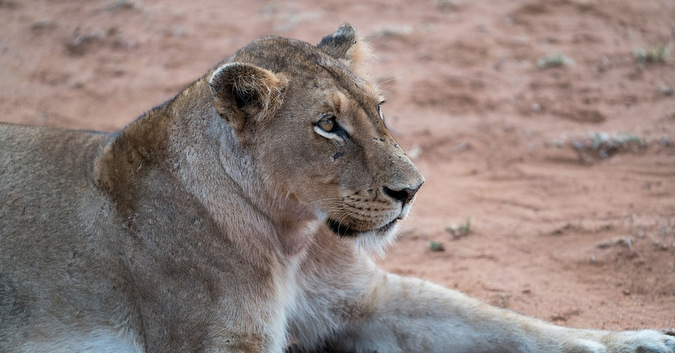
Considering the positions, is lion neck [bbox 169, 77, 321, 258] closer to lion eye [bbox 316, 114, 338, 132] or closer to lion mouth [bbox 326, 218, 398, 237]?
Answer: lion mouth [bbox 326, 218, 398, 237]

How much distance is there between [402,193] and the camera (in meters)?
3.54

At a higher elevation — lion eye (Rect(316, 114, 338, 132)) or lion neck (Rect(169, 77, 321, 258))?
lion eye (Rect(316, 114, 338, 132))

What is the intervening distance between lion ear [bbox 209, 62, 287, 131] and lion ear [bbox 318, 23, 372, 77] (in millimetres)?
605

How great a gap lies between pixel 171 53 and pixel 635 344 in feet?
27.9

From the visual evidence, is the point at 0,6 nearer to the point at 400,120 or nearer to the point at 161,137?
the point at 400,120

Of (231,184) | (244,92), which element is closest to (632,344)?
(231,184)

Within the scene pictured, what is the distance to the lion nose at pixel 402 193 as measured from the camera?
352cm

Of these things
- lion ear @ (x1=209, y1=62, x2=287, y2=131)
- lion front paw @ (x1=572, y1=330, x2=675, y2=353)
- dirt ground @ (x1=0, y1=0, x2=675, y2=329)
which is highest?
lion ear @ (x1=209, y1=62, x2=287, y2=131)

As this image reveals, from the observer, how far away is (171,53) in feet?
36.6

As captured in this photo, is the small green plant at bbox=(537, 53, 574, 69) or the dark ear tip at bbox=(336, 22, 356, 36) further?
the small green plant at bbox=(537, 53, 574, 69)

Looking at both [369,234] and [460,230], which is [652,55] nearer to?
[460,230]

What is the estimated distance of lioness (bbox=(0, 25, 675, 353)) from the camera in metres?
3.62

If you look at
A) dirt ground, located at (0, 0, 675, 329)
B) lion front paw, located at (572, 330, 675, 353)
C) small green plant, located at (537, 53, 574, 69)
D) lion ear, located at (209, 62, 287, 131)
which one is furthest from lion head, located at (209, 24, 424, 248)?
small green plant, located at (537, 53, 574, 69)

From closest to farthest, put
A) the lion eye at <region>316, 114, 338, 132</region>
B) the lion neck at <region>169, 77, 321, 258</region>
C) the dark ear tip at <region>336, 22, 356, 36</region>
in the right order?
the lion eye at <region>316, 114, 338, 132</region> → the lion neck at <region>169, 77, 321, 258</region> → the dark ear tip at <region>336, 22, 356, 36</region>
